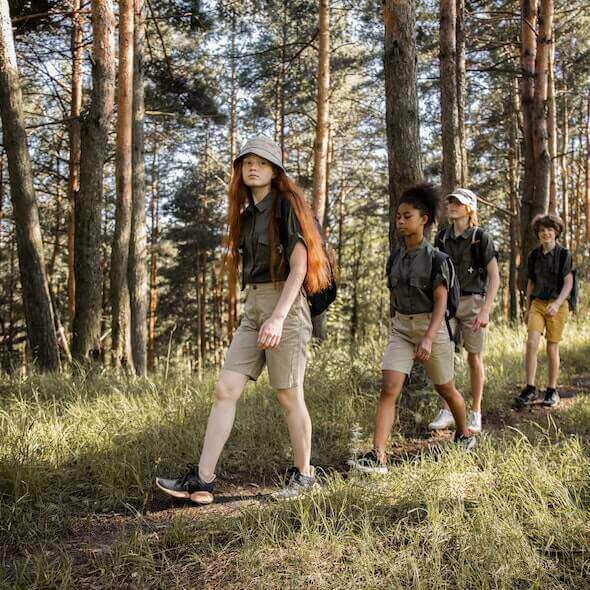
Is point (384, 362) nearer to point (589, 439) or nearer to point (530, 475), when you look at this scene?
point (530, 475)

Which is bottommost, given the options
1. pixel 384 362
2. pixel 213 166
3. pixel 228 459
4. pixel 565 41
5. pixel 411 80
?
pixel 228 459

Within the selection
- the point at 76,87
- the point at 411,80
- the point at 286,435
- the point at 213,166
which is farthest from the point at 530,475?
the point at 213,166

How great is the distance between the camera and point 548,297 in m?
6.09

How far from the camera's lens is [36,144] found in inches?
708

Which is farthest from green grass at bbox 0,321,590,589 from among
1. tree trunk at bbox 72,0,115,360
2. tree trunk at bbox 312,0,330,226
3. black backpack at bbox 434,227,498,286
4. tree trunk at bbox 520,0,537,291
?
tree trunk at bbox 312,0,330,226

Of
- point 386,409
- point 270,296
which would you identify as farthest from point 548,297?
point 270,296

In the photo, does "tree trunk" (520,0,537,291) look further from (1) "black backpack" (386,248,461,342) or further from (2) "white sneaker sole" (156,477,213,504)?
(2) "white sneaker sole" (156,477,213,504)

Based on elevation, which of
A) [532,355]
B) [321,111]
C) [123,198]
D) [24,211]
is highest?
[321,111]

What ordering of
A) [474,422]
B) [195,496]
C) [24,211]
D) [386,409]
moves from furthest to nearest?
[24,211], [474,422], [386,409], [195,496]

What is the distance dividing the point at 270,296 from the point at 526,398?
12.1ft

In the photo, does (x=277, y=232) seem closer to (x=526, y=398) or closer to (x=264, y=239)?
(x=264, y=239)

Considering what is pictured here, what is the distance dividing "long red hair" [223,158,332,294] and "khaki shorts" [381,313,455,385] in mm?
868

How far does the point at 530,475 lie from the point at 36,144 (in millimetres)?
18625

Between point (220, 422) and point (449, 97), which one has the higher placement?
point (449, 97)
